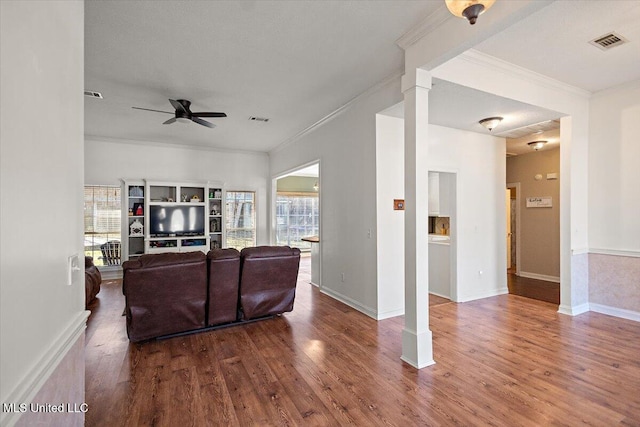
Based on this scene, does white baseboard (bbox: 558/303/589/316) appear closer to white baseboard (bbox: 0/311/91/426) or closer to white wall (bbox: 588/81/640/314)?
white wall (bbox: 588/81/640/314)

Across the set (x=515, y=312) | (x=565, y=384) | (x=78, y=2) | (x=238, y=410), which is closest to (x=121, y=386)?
(x=238, y=410)

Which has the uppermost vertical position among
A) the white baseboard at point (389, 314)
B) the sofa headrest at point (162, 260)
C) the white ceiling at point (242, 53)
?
the white ceiling at point (242, 53)

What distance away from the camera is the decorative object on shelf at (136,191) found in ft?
21.4

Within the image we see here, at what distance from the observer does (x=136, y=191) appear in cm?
658

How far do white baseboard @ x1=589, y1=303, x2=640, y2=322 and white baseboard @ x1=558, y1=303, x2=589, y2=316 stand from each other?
0.10 m

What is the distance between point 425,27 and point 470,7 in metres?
1.05

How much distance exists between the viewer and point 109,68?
3.33m

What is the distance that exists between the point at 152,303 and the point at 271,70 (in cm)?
285

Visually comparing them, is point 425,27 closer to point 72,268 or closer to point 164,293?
point 72,268

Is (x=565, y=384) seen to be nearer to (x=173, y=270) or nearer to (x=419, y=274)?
(x=419, y=274)

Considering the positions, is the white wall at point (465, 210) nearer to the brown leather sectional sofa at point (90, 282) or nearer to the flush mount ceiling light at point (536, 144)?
the flush mount ceiling light at point (536, 144)

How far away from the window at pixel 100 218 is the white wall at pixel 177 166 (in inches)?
8.6

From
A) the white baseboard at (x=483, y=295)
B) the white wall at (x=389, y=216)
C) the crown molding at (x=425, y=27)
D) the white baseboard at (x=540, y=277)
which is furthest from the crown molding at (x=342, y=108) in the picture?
the white baseboard at (x=540, y=277)

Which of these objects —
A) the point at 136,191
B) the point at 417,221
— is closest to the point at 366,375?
the point at 417,221
